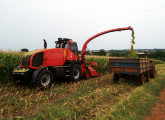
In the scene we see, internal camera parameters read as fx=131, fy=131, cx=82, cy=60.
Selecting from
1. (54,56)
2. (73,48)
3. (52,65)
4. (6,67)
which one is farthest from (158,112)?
(6,67)

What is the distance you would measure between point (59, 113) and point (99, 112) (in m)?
1.05

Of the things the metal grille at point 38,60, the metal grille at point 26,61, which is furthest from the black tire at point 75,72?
the metal grille at point 26,61

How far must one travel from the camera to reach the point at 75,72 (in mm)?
8070

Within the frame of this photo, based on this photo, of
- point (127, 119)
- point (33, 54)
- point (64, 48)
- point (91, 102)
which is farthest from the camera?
point (64, 48)

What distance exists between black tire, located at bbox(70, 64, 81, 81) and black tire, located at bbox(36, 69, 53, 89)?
1576 millimetres

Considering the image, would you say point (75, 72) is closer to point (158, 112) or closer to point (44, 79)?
point (44, 79)

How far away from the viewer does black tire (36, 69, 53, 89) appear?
5739 millimetres

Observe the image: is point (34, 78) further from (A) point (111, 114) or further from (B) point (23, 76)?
(A) point (111, 114)

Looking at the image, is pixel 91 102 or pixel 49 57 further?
pixel 49 57

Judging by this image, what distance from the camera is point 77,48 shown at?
8477mm

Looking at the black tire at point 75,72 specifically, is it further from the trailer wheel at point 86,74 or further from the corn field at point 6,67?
the corn field at point 6,67

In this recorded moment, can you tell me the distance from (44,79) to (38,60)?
970mm

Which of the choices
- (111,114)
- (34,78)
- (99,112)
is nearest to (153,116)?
(111,114)

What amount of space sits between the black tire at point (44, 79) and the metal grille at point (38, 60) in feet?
1.79
